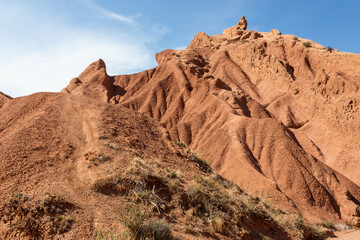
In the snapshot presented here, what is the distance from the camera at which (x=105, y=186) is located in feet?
29.8

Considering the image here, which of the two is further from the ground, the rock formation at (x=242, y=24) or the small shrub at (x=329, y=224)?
the rock formation at (x=242, y=24)

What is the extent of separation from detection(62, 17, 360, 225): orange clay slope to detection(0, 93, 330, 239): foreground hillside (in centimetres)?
1058

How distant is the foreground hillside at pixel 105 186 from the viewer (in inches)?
288

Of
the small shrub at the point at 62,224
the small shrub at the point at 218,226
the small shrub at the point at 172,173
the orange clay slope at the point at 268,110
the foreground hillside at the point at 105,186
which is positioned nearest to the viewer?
the small shrub at the point at 62,224

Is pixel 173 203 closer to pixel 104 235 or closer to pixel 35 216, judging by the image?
pixel 104 235

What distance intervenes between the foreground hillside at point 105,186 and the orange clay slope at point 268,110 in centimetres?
1058

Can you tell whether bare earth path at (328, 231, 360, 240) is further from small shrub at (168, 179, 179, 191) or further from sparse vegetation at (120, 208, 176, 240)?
sparse vegetation at (120, 208, 176, 240)

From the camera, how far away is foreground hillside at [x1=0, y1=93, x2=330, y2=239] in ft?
A: 24.0

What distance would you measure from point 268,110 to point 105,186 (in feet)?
122

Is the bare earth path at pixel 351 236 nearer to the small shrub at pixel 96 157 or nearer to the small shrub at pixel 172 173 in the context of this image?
the small shrub at pixel 172 173

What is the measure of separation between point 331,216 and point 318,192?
204 cm

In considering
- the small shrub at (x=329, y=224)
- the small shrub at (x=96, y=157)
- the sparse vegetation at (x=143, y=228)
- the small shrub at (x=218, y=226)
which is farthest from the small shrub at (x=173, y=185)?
the small shrub at (x=329, y=224)

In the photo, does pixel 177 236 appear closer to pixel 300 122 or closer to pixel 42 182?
pixel 42 182

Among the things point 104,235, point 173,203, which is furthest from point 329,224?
point 104,235
